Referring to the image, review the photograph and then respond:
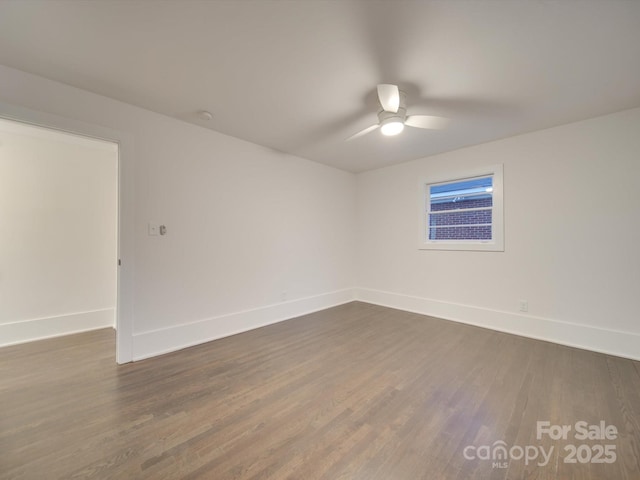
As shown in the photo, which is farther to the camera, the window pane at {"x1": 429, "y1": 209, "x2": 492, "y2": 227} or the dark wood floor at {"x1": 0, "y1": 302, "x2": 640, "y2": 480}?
the window pane at {"x1": 429, "y1": 209, "x2": 492, "y2": 227}

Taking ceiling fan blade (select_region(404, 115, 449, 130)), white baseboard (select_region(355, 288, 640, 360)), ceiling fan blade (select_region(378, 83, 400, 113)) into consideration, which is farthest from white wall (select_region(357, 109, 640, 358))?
ceiling fan blade (select_region(378, 83, 400, 113))

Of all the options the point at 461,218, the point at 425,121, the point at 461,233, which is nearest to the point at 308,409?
the point at 425,121

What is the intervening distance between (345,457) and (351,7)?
98.2 inches

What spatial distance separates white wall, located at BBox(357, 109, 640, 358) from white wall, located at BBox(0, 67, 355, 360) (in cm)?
204

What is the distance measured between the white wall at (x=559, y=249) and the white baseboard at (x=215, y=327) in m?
1.93

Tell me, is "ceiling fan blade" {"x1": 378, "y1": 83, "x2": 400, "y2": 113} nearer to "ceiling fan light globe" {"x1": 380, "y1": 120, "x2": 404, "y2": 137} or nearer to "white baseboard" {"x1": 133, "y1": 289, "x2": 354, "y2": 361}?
"ceiling fan light globe" {"x1": 380, "y1": 120, "x2": 404, "y2": 137}

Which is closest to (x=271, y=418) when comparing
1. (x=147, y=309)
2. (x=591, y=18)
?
(x=147, y=309)

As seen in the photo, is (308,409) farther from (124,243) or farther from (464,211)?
(464,211)

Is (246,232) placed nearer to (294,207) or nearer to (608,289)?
(294,207)

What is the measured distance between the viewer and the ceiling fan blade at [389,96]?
186cm

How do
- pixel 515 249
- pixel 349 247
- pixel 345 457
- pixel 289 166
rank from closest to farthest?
pixel 345 457
pixel 515 249
pixel 289 166
pixel 349 247

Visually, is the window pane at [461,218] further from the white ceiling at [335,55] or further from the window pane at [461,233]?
the white ceiling at [335,55]

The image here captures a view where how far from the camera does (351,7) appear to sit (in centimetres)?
142

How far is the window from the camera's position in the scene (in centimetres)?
338
